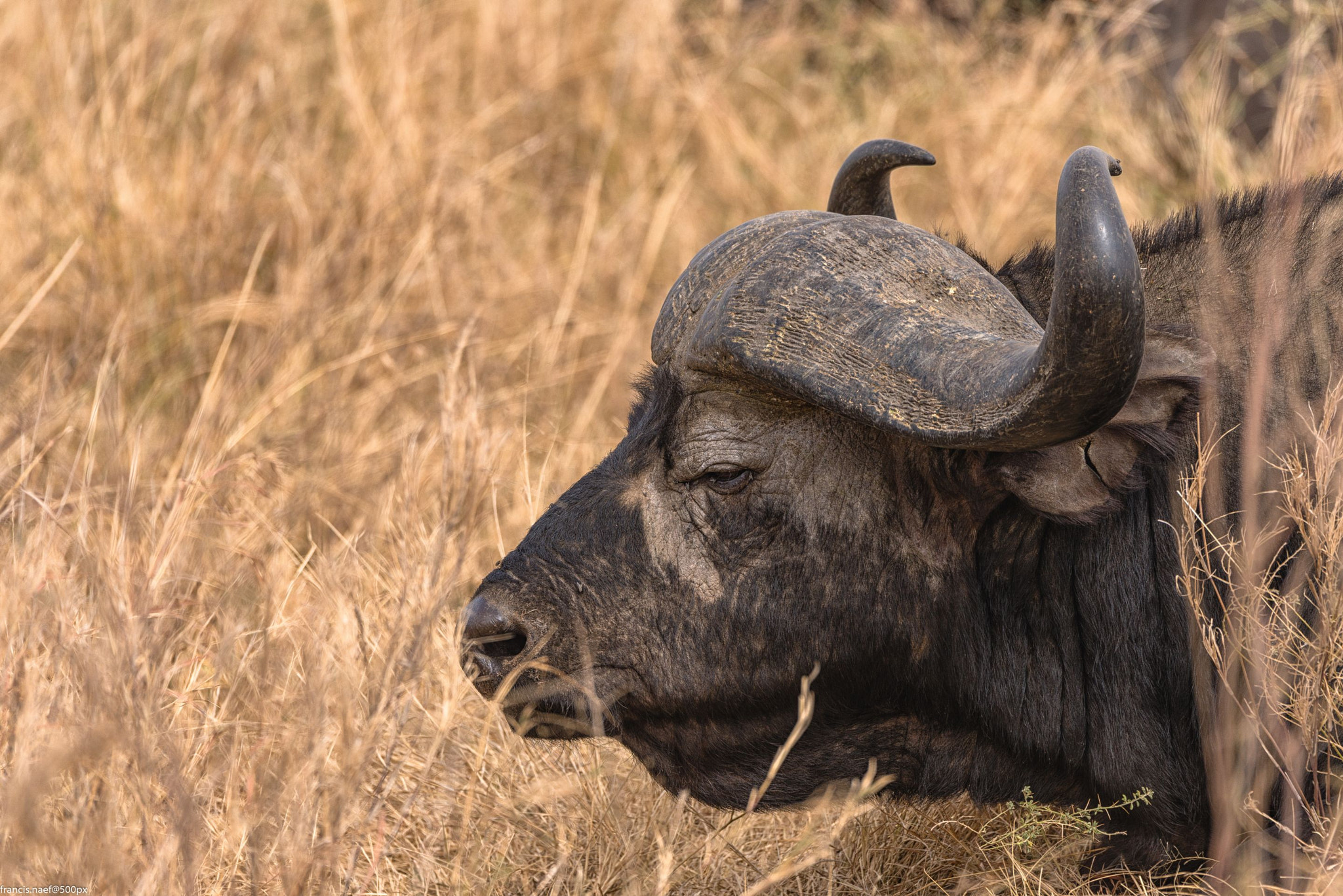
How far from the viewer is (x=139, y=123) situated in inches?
255

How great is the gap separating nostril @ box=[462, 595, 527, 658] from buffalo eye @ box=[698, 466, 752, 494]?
0.49 meters

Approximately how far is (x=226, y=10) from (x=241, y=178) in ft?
4.97

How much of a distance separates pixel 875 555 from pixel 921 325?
49cm

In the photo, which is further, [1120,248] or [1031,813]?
[1031,813]

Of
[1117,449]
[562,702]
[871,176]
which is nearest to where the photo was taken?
[1117,449]

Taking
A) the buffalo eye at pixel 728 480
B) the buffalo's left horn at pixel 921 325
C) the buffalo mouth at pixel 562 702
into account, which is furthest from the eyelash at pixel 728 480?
the buffalo mouth at pixel 562 702

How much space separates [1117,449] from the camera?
2.55 metres

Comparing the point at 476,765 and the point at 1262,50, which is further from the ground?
the point at 1262,50

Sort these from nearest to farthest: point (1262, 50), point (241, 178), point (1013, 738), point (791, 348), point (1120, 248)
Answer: point (1120, 248), point (791, 348), point (1013, 738), point (241, 178), point (1262, 50)

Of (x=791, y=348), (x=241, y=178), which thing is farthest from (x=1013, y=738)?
(x=241, y=178)

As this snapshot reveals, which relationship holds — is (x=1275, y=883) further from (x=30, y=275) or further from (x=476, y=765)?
(x=30, y=275)

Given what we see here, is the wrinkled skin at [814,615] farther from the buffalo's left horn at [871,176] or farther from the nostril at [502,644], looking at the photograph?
the buffalo's left horn at [871,176]

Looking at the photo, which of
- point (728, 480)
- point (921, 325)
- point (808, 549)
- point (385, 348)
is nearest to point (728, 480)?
point (728, 480)

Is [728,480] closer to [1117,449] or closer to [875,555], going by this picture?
[875,555]
